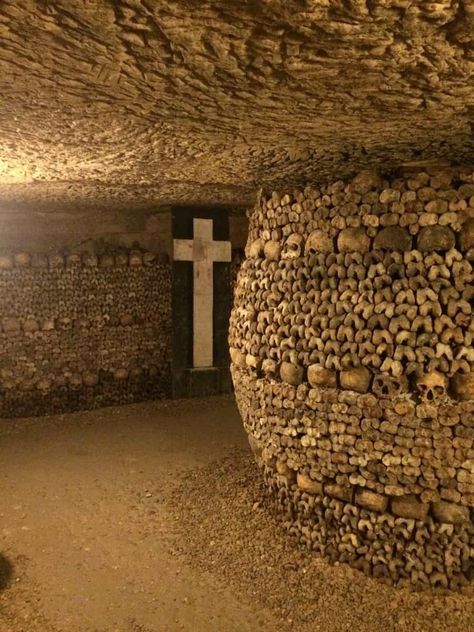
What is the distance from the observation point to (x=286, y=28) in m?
1.29

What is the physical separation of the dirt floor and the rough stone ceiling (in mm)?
2036

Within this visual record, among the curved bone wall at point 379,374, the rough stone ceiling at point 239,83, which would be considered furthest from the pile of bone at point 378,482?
the rough stone ceiling at point 239,83

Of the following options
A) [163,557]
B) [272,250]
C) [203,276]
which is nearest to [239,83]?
[272,250]

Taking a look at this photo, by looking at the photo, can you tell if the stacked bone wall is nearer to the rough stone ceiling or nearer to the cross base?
the cross base

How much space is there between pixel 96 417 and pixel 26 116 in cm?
397

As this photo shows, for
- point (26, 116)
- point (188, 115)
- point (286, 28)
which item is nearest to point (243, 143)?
point (188, 115)

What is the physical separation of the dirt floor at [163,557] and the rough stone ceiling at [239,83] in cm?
204

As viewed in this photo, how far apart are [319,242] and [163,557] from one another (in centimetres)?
189

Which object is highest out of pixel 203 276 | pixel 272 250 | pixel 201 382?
pixel 272 250

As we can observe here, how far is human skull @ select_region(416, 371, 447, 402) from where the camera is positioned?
2453 mm

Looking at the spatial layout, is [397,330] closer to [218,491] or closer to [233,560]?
[233,560]

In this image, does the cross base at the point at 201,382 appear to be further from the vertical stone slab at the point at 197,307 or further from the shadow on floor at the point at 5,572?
the shadow on floor at the point at 5,572

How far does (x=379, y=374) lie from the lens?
8.48 ft

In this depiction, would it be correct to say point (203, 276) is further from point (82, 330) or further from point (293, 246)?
point (293, 246)
